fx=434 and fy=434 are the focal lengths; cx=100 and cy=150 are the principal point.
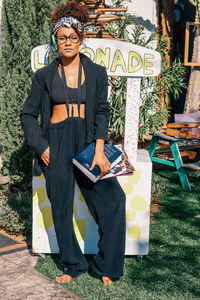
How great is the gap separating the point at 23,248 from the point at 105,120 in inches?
61.0

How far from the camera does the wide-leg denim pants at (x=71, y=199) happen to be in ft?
10.9

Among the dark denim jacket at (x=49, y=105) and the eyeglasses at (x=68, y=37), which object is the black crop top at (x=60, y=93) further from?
the eyeglasses at (x=68, y=37)

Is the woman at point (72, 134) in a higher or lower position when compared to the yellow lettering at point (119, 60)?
lower

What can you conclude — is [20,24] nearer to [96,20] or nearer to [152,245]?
[96,20]

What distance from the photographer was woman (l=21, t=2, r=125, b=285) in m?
3.31

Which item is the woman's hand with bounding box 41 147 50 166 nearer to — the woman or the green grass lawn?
the woman

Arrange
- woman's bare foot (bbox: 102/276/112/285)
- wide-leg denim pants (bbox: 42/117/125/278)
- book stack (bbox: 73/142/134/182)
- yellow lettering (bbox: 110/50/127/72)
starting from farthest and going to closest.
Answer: yellow lettering (bbox: 110/50/127/72) → woman's bare foot (bbox: 102/276/112/285) → wide-leg denim pants (bbox: 42/117/125/278) → book stack (bbox: 73/142/134/182)

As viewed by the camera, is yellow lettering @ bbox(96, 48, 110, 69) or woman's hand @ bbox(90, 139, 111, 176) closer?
woman's hand @ bbox(90, 139, 111, 176)

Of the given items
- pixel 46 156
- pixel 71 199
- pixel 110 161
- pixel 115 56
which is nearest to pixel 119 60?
pixel 115 56

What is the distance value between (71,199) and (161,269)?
3.42ft

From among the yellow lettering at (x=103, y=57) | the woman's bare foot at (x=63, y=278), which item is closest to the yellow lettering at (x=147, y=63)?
the yellow lettering at (x=103, y=57)

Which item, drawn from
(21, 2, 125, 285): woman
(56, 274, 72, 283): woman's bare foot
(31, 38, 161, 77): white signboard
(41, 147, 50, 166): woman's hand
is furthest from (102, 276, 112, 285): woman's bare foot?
(31, 38, 161, 77): white signboard

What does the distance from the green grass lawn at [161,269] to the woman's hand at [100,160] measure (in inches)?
36.1

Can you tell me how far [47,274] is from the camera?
360cm
